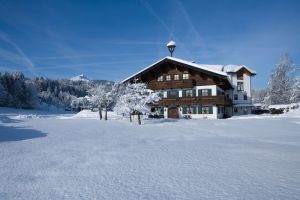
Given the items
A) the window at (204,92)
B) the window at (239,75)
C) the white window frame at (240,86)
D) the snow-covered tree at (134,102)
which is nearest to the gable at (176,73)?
the window at (204,92)

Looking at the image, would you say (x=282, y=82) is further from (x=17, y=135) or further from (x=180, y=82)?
(x=17, y=135)

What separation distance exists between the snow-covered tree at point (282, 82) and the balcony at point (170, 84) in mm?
25321

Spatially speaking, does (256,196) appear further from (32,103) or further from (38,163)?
(32,103)

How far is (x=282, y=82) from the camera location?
4962 centimetres

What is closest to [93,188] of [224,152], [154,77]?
[224,152]

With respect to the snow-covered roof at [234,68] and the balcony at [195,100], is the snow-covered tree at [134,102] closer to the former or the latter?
the balcony at [195,100]

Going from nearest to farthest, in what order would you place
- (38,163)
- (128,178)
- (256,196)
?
(256,196) → (128,178) → (38,163)

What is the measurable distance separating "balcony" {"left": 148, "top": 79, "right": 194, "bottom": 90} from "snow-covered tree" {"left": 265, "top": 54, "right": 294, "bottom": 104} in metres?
25.3

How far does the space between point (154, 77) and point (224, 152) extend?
99.5ft

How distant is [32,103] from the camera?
7644cm

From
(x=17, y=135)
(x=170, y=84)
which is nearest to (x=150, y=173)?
(x=17, y=135)

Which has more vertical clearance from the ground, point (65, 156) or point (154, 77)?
point (154, 77)

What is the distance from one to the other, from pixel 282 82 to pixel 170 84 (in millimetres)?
27790

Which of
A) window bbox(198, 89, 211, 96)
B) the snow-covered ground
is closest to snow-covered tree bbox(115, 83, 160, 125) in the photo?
window bbox(198, 89, 211, 96)
